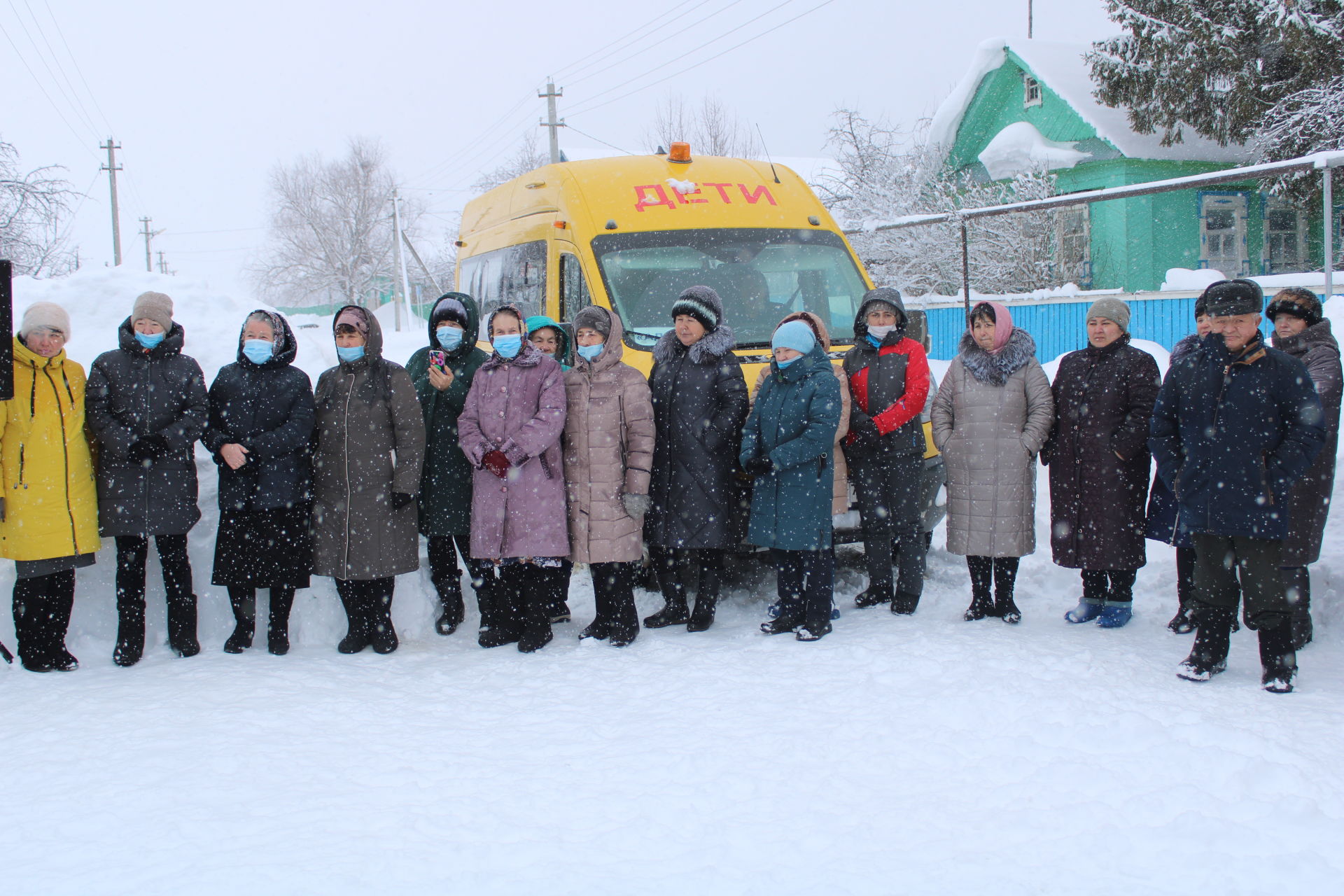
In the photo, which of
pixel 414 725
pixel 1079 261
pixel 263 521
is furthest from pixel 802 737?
pixel 1079 261

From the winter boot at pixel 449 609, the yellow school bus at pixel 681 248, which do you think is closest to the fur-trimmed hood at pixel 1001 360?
the yellow school bus at pixel 681 248

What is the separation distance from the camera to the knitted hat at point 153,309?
4.86 meters

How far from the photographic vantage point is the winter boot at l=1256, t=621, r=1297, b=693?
4.11 m

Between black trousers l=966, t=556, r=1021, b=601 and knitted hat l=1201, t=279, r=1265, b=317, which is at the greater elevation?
knitted hat l=1201, t=279, r=1265, b=317

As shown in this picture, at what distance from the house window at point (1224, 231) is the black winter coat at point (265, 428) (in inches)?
739

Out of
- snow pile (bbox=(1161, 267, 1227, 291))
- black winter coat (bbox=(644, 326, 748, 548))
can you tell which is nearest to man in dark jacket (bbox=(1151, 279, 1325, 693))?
black winter coat (bbox=(644, 326, 748, 548))

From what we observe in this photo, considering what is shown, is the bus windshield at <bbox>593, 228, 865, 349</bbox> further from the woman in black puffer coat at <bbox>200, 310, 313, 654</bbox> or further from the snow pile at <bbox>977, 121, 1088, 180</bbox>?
the snow pile at <bbox>977, 121, 1088, 180</bbox>

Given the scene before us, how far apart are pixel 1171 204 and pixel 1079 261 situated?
6.37 feet

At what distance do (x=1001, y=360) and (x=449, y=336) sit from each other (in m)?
2.87

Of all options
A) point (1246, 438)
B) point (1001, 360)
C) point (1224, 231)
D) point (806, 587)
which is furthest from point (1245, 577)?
point (1224, 231)

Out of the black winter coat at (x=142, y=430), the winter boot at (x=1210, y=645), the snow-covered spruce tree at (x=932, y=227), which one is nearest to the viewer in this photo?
the winter boot at (x=1210, y=645)

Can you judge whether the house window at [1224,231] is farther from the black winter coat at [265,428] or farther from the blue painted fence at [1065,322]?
the black winter coat at [265,428]

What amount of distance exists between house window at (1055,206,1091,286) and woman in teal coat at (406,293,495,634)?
52.9 ft

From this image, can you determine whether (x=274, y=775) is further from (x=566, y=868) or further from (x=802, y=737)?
(x=802, y=737)
